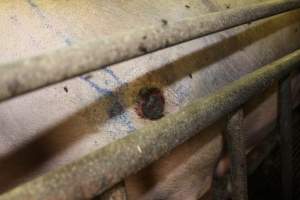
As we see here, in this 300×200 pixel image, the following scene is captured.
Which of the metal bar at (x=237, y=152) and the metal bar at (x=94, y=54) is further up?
the metal bar at (x=94, y=54)

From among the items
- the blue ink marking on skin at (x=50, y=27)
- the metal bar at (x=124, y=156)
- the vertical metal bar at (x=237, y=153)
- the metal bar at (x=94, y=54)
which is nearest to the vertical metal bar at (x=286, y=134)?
the vertical metal bar at (x=237, y=153)

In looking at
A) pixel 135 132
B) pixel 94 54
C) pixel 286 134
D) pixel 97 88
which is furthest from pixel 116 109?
pixel 286 134

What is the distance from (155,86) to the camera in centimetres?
73

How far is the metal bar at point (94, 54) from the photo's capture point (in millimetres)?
324

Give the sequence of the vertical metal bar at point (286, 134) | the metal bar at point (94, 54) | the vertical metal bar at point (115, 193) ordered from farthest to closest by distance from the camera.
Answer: the vertical metal bar at point (286, 134) < the vertical metal bar at point (115, 193) < the metal bar at point (94, 54)

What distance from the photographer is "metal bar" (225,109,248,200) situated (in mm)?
817

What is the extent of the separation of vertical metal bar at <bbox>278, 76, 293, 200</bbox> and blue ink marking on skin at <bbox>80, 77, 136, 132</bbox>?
68 cm

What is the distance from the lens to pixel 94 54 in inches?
15.0

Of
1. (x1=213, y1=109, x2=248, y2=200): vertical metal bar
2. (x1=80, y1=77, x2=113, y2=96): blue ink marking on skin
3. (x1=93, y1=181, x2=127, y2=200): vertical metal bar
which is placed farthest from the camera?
(x1=213, y1=109, x2=248, y2=200): vertical metal bar

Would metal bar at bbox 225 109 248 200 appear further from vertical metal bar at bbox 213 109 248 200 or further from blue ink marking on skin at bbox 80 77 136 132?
blue ink marking on skin at bbox 80 77 136 132

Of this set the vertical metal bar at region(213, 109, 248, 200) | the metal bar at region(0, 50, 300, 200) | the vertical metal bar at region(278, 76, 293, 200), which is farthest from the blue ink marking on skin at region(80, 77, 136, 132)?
the vertical metal bar at region(278, 76, 293, 200)

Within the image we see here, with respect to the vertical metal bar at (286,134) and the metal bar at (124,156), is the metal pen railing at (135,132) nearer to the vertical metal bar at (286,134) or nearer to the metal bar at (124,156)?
the metal bar at (124,156)

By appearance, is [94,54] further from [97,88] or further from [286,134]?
[286,134]

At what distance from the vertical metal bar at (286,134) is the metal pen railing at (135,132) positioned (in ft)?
1.60
